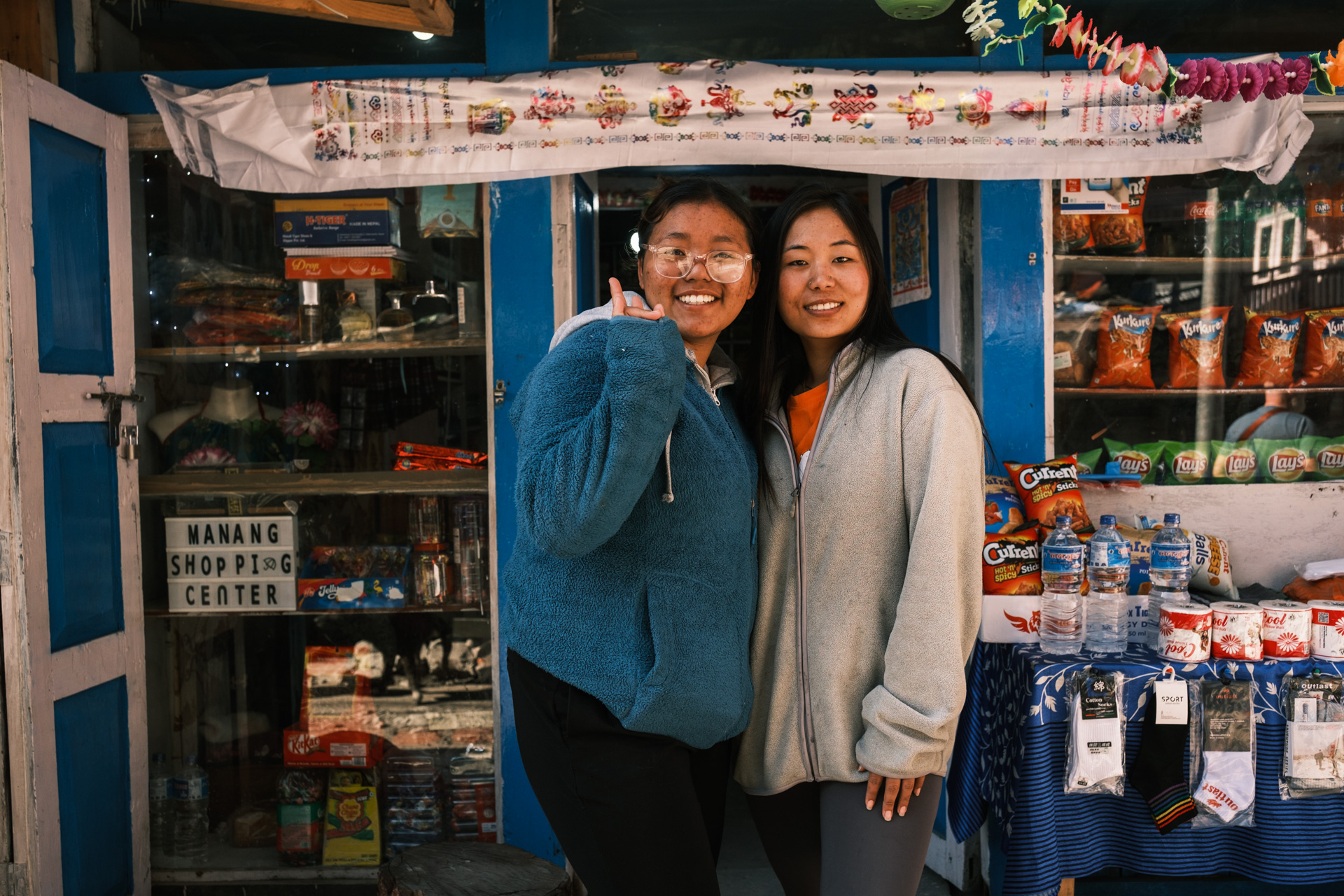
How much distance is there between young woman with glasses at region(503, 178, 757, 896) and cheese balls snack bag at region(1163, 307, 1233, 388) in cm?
256

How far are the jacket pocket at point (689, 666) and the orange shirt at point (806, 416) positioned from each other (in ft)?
1.42

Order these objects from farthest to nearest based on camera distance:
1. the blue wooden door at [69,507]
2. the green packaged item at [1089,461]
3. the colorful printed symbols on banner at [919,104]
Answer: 1. the green packaged item at [1089,461]
2. the colorful printed symbols on banner at [919,104]
3. the blue wooden door at [69,507]

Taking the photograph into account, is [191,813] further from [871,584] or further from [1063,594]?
[1063,594]

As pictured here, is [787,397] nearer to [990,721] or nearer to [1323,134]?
[990,721]

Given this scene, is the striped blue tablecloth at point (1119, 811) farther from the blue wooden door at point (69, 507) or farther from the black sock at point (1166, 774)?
the blue wooden door at point (69, 507)

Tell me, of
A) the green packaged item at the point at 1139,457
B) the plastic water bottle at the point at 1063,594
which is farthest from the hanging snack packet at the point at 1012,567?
the green packaged item at the point at 1139,457

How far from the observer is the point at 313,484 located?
3.44 m

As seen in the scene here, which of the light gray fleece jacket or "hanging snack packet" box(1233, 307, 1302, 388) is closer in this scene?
the light gray fleece jacket

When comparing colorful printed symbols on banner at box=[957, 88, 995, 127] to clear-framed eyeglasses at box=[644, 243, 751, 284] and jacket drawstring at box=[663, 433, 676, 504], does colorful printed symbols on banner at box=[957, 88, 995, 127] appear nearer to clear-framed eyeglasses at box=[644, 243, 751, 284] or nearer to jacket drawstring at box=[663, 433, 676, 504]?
clear-framed eyeglasses at box=[644, 243, 751, 284]

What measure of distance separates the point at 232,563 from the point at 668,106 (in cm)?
235

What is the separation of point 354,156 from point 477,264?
1.82 ft

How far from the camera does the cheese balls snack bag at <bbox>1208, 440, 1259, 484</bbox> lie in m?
3.38

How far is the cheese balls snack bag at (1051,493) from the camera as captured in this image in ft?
9.80

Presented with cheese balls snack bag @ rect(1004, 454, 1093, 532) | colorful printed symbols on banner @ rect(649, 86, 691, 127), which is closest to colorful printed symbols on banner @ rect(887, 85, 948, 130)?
colorful printed symbols on banner @ rect(649, 86, 691, 127)
